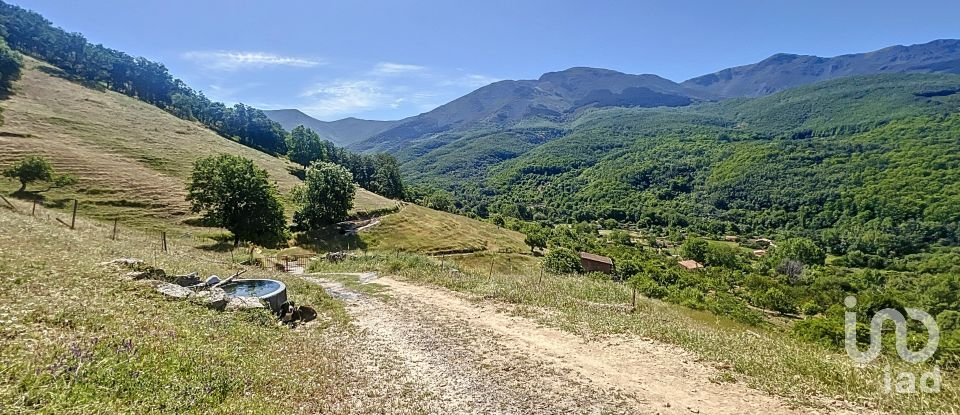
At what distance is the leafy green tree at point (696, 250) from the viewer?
121 meters

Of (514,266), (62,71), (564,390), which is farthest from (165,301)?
(62,71)

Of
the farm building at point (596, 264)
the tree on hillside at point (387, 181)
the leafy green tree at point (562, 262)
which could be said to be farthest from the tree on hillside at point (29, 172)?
the farm building at point (596, 264)

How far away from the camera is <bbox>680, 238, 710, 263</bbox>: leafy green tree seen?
396 ft

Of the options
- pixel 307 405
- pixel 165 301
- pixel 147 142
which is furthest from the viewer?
pixel 147 142

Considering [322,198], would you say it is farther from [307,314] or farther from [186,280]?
[307,314]

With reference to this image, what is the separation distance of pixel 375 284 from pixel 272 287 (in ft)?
24.5

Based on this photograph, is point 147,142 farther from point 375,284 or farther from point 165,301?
point 165,301

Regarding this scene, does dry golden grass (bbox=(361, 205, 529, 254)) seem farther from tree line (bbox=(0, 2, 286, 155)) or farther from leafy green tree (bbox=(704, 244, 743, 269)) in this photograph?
tree line (bbox=(0, 2, 286, 155))

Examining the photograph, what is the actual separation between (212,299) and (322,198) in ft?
173

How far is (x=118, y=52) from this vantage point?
14962 centimetres

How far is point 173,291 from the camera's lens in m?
13.8

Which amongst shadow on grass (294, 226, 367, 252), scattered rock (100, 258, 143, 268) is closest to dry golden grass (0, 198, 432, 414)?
scattered rock (100, 258, 143, 268)

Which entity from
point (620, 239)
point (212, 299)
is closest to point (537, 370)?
point (212, 299)

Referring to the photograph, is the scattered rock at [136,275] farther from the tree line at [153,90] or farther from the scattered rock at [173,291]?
the tree line at [153,90]
